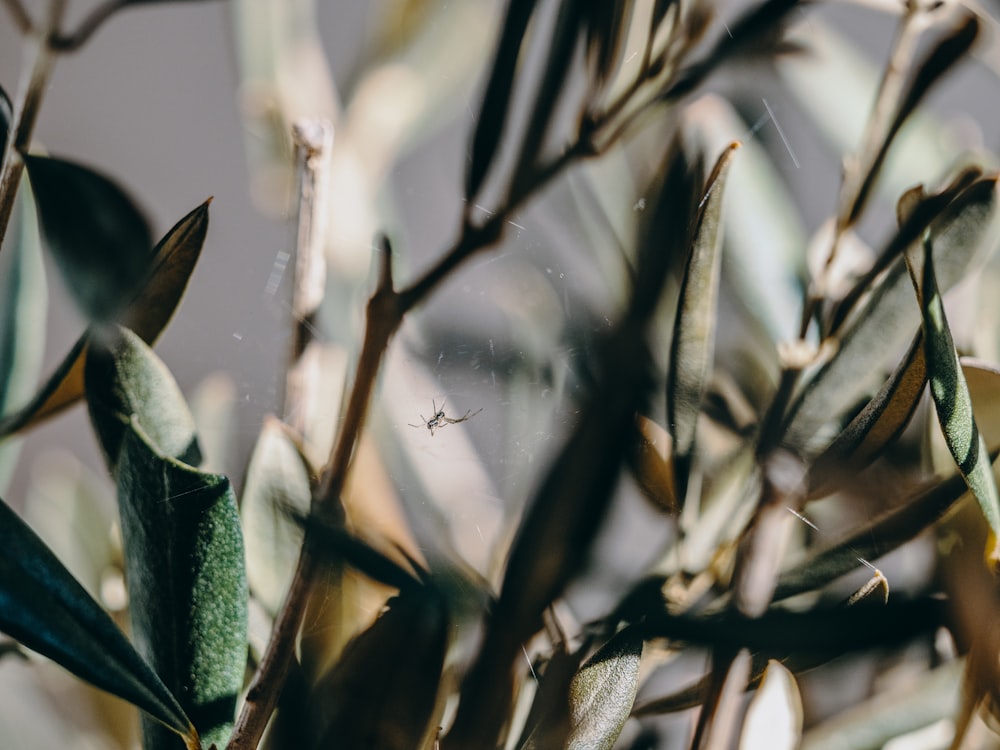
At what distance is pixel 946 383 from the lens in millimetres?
219

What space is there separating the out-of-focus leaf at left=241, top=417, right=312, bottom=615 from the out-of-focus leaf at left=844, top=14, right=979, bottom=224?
240 millimetres

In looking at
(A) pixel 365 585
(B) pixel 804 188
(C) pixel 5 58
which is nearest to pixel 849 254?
(B) pixel 804 188

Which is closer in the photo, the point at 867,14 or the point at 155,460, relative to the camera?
the point at 155,460

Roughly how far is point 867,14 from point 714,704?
33 cm

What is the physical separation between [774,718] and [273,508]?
0.22 meters

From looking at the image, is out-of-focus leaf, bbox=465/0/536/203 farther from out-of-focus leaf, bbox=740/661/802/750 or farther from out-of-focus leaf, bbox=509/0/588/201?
out-of-focus leaf, bbox=740/661/802/750

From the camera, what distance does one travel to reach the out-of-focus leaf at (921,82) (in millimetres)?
290

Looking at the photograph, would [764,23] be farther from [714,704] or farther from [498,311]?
[714,704]

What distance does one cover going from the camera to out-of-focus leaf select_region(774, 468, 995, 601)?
29 centimetres

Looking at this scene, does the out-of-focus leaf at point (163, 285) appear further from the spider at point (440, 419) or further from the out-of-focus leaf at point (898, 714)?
the out-of-focus leaf at point (898, 714)

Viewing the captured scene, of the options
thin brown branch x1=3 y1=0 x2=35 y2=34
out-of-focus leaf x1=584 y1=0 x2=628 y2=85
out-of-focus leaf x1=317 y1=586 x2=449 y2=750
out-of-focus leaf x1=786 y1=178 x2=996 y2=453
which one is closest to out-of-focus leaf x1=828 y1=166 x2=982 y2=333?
out-of-focus leaf x1=786 y1=178 x2=996 y2=453

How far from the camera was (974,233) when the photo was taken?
0.28m

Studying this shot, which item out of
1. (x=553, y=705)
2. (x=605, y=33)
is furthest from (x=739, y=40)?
(x=553, y=705)

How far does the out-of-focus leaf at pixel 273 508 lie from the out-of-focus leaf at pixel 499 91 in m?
0.12
